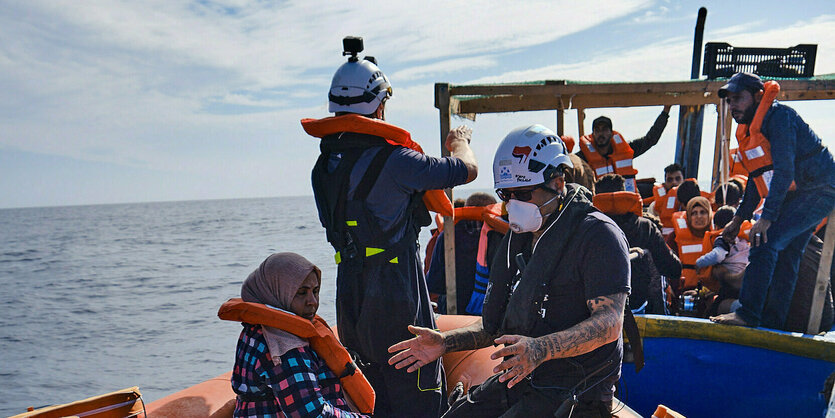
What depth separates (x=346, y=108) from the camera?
110 inches

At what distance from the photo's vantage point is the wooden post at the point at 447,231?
14.8ft

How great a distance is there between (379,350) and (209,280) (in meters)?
21.6

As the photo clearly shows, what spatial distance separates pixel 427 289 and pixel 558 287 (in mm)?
927

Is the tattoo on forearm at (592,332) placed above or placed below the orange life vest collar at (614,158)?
below

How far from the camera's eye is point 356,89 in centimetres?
277

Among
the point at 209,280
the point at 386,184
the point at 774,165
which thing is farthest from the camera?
the point at 209,280

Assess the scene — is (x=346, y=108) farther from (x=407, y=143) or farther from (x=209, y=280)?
(x=209, y=280)

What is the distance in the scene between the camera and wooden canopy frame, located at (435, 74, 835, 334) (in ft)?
15.1

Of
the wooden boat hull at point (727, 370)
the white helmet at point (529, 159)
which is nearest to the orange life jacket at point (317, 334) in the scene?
the white helmet at point (529, 159)

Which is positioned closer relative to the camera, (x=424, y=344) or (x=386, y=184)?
(x=424, y=344)

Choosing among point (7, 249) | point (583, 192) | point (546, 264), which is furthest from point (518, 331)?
point (7, 249)

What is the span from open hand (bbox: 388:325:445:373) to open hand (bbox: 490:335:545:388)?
1.85ft

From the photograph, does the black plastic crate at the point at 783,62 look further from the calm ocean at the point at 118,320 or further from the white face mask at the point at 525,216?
the calm ocean at the point at 118,320

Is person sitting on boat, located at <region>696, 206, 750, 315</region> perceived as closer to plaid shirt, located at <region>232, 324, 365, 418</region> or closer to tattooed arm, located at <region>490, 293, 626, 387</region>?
tattooed arm, located at <region>490, 293, 626, 387</region>
